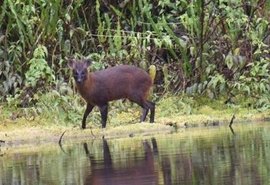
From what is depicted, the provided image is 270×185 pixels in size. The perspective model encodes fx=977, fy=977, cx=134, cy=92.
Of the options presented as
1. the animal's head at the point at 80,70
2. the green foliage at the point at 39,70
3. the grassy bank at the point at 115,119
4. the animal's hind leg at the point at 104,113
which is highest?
the animal's head at the point at 80,70

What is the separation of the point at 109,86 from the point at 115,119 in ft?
2.62

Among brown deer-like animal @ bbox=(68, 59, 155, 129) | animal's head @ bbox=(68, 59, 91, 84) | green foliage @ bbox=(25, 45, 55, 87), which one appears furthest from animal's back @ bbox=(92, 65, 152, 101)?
green foliage @ bbox=(25, 45, 55, 87)

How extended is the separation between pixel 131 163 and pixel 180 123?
17.3ft

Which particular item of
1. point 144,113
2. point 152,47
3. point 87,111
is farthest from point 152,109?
point 152,47

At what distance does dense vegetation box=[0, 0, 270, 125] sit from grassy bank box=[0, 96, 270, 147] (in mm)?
441

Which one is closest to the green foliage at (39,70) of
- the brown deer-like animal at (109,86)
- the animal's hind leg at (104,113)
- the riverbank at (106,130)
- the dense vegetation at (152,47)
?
the dense vegetation at (152,47)

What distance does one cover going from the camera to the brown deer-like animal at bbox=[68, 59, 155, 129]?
1658 cm

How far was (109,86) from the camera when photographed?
17.0 m

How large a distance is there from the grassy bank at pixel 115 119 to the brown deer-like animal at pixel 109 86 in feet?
1.14

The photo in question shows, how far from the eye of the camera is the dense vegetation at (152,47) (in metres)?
19.1

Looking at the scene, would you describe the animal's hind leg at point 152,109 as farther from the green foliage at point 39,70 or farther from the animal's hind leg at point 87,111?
the green foliage at point 39,70

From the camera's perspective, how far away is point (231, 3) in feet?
66.2

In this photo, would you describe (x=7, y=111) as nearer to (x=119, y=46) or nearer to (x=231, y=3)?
(x=119, y=46)

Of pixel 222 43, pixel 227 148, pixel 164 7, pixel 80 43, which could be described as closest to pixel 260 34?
pixel 222 43
